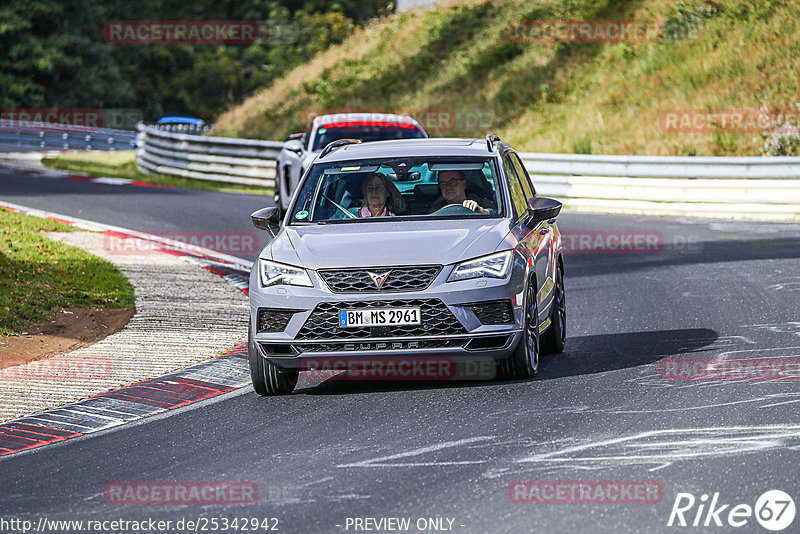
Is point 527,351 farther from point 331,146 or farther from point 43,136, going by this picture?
point 43,136

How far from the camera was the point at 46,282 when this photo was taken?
46.7 ft

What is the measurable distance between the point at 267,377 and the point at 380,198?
1.68m

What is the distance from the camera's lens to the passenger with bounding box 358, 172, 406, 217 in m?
9.88

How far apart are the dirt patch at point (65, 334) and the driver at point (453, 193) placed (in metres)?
3.65

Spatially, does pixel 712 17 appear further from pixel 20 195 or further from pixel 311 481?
pixel 311 481

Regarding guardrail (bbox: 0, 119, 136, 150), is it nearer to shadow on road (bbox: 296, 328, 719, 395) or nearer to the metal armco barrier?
the metal armco barrier

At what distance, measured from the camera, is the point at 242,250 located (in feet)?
61.1

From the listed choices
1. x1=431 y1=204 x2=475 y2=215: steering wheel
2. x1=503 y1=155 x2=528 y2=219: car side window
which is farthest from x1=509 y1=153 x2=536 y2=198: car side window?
x1=431 y1=204 x2=475 y2=215: steering wheel

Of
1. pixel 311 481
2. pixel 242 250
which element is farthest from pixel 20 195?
pixel 311 481

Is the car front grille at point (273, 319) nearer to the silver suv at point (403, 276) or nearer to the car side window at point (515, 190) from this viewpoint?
the silver suv at point (403, 276)

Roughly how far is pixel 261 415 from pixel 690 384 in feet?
9.57

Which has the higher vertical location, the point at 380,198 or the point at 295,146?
the point at 380,198

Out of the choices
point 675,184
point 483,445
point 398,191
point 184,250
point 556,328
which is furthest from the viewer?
point 675,184

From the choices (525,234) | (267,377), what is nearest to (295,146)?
(525,234)
